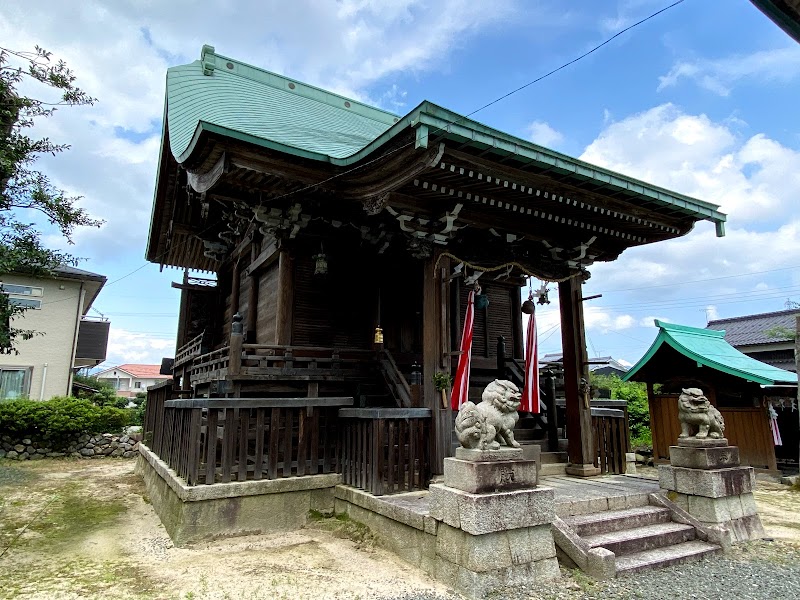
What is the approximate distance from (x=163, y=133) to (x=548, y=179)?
8.07 metres

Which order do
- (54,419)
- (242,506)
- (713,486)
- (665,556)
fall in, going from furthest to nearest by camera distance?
(54,419) → (242,506) → (713,486) → (665,556)

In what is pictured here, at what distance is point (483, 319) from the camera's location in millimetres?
10648

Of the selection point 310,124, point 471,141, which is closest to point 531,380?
point 471,141

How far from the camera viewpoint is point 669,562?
16.5 feet

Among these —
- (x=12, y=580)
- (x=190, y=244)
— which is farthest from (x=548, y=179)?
(x=190, y=244)

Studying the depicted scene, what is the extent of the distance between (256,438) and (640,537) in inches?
183

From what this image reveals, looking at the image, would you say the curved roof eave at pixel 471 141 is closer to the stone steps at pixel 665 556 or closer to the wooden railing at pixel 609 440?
the wooden railing at pixel 609 440

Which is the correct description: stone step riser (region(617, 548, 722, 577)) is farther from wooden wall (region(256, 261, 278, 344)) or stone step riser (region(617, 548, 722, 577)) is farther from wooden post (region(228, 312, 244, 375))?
wooden wall (region(256, 261, 278, 344))

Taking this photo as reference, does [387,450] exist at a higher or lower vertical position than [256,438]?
lower

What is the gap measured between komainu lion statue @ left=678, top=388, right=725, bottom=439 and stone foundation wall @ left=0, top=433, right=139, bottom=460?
1630 centimetres

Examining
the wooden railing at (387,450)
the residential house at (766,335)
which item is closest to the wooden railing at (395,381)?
the wooden railing at (387,450)

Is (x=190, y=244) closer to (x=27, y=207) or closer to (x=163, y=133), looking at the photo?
(x=163, y=133)

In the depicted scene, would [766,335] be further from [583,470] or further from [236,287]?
[236,287]

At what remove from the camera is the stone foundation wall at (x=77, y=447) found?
14.6m
